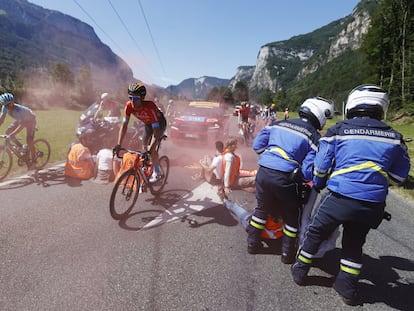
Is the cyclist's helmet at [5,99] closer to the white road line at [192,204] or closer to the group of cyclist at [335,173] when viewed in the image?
the white road line at [192,204]

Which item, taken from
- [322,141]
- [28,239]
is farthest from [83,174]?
[322,141]

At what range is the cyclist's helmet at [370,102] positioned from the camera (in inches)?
92.5

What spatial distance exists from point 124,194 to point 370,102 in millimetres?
3615

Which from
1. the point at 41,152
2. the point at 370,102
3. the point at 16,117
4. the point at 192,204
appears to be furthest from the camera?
the point at 41,152

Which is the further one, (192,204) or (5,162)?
(5,162)

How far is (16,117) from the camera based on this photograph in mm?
5664

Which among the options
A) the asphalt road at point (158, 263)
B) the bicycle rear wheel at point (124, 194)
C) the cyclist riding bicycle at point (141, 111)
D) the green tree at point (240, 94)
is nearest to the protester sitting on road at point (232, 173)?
the asphalt road at point (158, 263)

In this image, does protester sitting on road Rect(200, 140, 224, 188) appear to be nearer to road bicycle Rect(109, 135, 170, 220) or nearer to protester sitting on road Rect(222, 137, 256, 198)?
protester sitting on road Rect(222, 137, 256, 198)

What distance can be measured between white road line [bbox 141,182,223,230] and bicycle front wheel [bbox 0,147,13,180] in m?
4.07

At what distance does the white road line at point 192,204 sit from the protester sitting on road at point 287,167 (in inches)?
59.1

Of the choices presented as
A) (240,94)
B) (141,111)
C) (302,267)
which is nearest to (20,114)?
(141,111)

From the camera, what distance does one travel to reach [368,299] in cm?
260

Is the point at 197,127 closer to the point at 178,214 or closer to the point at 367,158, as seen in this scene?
the point at 178,214

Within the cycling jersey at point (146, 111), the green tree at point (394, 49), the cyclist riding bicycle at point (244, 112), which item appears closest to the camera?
the cycling jersey at point (146, 111)
